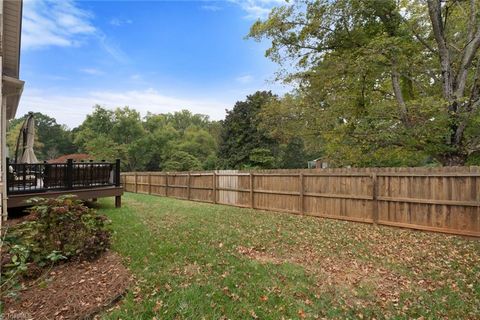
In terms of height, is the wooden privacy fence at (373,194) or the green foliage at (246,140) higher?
the green foliage at (246,140)

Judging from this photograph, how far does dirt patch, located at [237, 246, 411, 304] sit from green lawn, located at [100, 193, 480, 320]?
0.6 inches

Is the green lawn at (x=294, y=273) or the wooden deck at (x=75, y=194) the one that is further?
the wooden deck at (x=75, y=194)

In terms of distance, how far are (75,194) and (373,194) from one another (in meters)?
8.30

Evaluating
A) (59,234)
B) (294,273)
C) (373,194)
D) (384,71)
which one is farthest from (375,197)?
(59,234)

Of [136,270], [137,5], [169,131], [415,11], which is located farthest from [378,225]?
[169,131]

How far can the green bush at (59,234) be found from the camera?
3.77m

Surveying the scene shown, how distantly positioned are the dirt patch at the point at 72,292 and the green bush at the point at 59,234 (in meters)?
0.21

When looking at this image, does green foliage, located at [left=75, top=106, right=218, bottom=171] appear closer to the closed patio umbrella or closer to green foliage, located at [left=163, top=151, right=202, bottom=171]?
green foliage, located at [left=163, top=151, right=202, bottom=171]

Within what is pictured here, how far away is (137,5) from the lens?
8.38 meters

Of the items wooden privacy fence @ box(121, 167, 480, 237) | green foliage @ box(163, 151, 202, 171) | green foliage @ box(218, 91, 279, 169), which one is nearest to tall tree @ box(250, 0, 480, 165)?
wooden privacy fence @ box(121, 167, 480, 237)

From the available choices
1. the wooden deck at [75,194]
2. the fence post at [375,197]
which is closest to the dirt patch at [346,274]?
the fence post at [375,197]

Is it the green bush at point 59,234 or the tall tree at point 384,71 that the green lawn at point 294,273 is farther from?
the tall tree at point 384,71

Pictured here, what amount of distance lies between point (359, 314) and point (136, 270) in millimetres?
2881

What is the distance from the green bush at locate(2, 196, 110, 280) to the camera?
12.4ft
